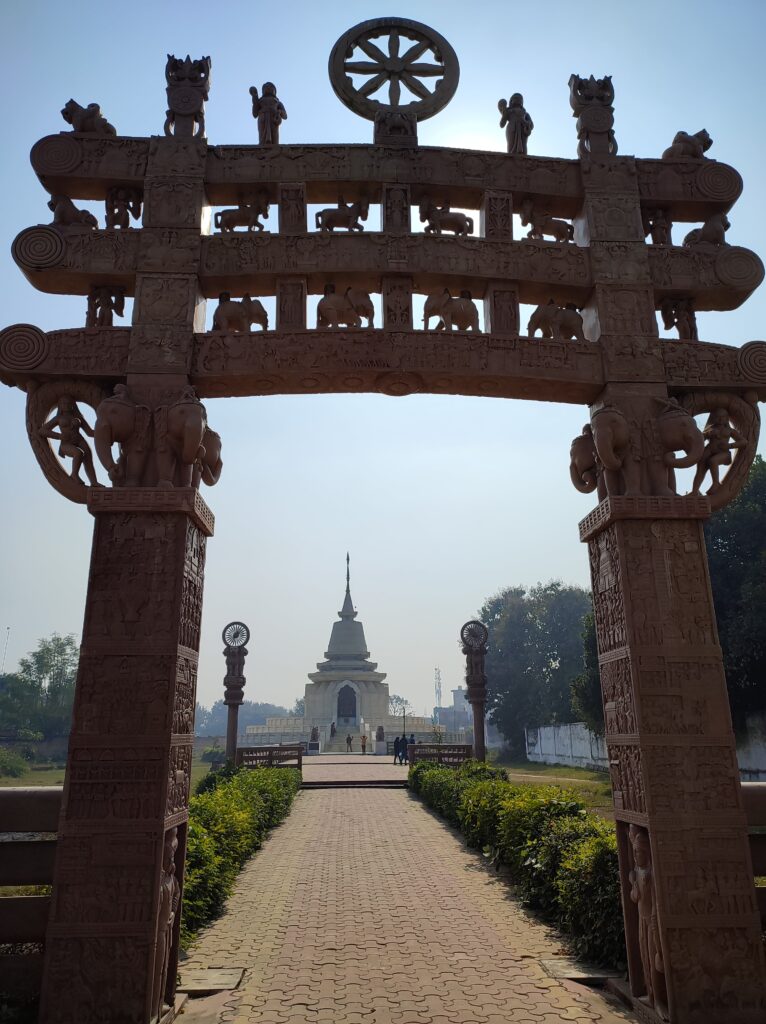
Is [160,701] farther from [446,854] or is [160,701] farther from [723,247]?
[446,854]

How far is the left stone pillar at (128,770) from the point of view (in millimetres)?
4672

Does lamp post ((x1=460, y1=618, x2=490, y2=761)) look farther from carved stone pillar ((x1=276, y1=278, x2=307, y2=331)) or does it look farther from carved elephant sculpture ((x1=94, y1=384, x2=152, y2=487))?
carved elephant sculpture ((x1=94, y1=384, x2=152, y2=487))

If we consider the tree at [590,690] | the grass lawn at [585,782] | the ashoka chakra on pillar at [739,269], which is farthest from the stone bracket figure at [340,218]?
the tree at [590,690]

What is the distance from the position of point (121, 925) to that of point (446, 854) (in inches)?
306

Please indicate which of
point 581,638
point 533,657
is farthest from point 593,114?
point 533,657

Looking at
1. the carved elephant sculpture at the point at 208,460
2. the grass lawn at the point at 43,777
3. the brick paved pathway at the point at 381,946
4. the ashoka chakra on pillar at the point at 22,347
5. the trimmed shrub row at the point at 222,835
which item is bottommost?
the grass lawn at the point at 43,777

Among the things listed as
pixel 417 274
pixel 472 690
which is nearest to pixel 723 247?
pixel 417 274

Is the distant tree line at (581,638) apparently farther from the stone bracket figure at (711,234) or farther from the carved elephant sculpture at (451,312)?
the carved elephant sculpture at (451,312)

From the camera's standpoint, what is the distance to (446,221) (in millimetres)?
6820

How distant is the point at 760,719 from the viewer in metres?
21.5

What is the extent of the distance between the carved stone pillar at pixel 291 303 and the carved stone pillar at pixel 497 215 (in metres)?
1.91

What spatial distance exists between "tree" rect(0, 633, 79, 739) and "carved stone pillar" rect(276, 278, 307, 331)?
152ft

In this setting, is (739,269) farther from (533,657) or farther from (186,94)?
(533,657)

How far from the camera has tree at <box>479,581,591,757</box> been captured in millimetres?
43188
